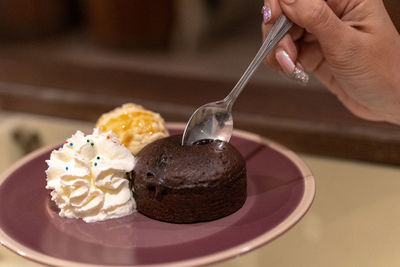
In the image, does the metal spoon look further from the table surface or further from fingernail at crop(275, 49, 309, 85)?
the table surface

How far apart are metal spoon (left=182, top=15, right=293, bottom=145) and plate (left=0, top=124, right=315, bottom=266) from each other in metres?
0.13

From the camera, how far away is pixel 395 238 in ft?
3.76

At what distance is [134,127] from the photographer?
3.73 ft

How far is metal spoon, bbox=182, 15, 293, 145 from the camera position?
1.08m

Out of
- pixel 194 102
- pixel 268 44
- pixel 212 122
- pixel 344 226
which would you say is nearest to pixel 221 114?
pixel 212 122

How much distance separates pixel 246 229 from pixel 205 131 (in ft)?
0.93

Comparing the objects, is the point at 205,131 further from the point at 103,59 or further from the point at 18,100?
the point at 103,59

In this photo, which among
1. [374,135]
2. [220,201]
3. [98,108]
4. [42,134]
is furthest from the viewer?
[98,108]

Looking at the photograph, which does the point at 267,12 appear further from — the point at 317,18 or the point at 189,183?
the point at 189,183

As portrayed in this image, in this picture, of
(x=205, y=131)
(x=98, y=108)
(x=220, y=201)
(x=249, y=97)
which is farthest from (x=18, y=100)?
(x=220, y=201)

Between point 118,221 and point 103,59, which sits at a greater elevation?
point 118,221

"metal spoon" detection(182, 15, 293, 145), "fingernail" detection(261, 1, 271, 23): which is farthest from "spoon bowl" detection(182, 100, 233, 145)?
"fingernail" detection(261, 1, 271, 23)

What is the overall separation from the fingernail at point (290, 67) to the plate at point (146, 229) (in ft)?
0.64

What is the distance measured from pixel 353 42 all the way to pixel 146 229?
62 centimetres
